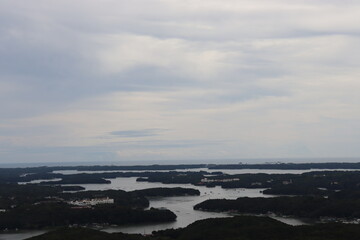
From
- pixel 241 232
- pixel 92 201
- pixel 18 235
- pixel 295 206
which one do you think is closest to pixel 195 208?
pixel 295 206

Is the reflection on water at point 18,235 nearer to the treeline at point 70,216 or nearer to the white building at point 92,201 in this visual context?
the treeline at point 70,216

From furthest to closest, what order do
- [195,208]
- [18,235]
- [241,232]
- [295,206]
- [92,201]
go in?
[92,201] → [195,208] → [295,206] → [18,235] → [241,232]

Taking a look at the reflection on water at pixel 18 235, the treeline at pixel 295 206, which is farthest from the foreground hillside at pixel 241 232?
the treeline at pixel 295 206

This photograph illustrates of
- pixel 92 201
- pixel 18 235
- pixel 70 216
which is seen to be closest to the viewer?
pixel 18 235

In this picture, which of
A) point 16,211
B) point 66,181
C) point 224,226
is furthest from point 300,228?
point 66,181

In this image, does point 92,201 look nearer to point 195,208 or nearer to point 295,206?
point 195,208

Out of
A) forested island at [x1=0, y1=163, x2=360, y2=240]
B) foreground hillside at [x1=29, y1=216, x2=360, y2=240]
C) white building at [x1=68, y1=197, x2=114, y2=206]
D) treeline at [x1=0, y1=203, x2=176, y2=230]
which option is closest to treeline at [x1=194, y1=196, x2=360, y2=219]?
forested island at [x1=0, y1=163, x2=360, y2=240]

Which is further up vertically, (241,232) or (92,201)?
(92,201)

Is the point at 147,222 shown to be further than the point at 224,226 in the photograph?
Yes

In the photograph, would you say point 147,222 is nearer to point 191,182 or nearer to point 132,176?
point 191,182
